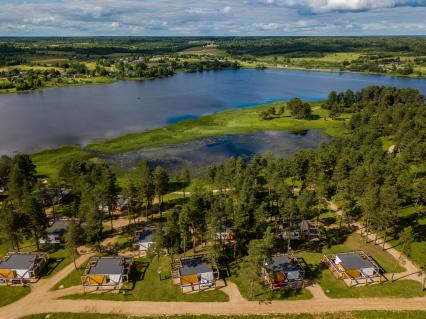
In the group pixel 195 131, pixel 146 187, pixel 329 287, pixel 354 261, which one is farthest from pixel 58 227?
pixel 195 131

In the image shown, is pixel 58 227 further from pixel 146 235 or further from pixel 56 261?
pixel 146 235

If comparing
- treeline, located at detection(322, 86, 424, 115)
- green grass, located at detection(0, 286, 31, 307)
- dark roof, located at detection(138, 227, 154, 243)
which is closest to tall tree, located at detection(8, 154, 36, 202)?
green grass, located at detection(0, 286, 31, 307)

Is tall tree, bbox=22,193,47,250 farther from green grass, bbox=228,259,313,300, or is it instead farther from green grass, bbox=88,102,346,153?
green grass, bbox=88,102,346,153

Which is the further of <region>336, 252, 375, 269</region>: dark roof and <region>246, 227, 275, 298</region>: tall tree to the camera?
<region>336, 252, 375, 269</region>: dark roof

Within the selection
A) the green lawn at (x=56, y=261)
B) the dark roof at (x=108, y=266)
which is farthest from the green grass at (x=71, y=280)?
the green lawn at (x=56, y=261)

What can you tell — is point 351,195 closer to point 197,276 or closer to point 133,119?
point 197,276
